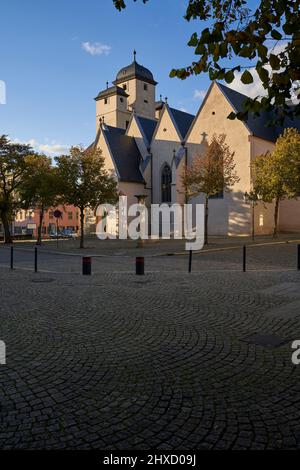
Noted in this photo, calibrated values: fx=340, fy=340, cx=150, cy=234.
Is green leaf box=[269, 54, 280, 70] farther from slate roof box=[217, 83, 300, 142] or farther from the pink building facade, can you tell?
the pink building facade

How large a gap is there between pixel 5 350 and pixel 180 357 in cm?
255

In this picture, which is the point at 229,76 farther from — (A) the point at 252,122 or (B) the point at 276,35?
(A) the point at 252,122

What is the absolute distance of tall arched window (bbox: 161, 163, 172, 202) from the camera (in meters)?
44.0

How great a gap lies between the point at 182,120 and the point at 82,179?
971 inches

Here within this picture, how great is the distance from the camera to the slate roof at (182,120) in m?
44.1

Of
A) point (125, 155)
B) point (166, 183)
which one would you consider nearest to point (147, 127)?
point (125, 155)

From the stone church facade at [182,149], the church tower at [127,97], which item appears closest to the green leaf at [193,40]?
the stone church facade at [182,149]

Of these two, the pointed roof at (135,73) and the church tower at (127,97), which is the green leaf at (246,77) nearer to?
the church tower at (127,97)

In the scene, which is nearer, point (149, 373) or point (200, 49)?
point (200, 49)

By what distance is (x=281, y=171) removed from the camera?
27.1 m

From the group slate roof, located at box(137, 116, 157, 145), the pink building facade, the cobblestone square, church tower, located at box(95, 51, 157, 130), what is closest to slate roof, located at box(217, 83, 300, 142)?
slate roof, located at box(137, 116, 157, 145)

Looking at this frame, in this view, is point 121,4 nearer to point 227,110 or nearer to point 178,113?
point 227,110

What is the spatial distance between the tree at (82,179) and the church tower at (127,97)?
3149 cm
